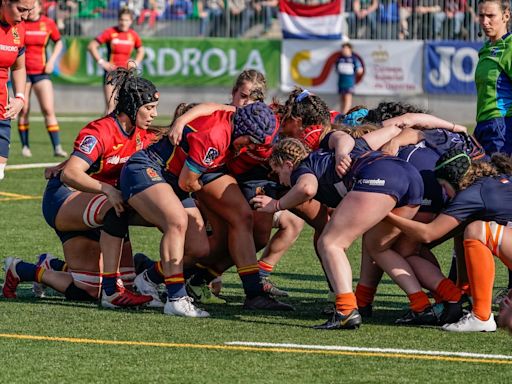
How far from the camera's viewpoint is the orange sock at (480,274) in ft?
22.6

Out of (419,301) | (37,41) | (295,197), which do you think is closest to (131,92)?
(295,197)

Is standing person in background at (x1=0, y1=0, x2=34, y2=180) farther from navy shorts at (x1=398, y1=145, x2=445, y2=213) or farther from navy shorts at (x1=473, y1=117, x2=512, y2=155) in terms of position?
navy shorts at (x1=473, y1=117, x2=512, y2=155)

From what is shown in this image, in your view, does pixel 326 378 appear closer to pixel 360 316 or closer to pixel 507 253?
pixel 360 316

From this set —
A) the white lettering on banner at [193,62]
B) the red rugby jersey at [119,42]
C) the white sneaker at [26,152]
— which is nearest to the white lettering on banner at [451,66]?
the white lettering on banner at [193,62]

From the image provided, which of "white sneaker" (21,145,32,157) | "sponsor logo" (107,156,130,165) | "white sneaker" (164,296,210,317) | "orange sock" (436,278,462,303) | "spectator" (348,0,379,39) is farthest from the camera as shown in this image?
"spectator" (348,0,379,39)

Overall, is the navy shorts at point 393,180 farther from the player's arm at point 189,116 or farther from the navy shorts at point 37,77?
the navy shorts at point 37,77

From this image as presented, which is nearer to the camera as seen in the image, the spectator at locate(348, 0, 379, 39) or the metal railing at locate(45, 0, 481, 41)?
the metal railing at locate(45, 0, 481, 41)

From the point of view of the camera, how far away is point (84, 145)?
7641 mm

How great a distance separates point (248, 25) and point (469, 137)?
19.5m

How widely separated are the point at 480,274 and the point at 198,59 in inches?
775

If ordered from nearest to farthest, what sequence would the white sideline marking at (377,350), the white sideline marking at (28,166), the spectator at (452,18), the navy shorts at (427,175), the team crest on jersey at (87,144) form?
the white sideline marking at (377,350) → the navy shorts at (427,175) → the team crest on jersey at (87,144) → the white sideline marking at (28,166) → the spectator at (452,18)

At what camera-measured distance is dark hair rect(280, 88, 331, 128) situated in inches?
294

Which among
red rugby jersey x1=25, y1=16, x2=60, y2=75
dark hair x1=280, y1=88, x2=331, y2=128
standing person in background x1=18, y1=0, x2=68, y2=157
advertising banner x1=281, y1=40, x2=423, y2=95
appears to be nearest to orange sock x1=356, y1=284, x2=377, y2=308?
dark hair x1=280, y1=88, x2=331, y2=128

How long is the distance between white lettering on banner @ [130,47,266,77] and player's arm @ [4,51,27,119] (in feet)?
54.4
